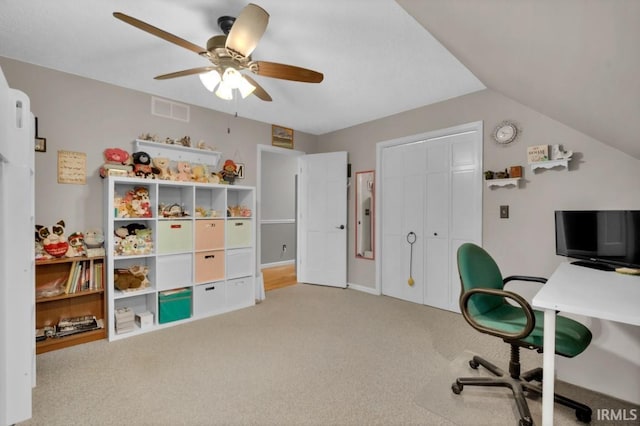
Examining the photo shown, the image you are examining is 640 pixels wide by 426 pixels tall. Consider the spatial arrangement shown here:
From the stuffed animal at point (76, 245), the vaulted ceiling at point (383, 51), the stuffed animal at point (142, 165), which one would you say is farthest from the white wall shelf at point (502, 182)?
the stuffed animal at point (76, 245)

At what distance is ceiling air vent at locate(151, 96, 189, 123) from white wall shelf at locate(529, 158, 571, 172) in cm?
372

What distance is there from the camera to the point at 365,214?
14.2 ft

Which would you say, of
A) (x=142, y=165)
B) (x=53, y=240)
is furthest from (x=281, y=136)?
(x=53, y=240)

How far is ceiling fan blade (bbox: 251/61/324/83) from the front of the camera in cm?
191

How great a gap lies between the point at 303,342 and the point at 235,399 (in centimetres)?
88

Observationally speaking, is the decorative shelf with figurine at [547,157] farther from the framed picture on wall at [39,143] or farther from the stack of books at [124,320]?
the framed picture on wall at [39,143]

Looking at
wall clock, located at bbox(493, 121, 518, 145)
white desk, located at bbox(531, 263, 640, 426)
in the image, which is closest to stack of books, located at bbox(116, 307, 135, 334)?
white desk, located at bbox(531, 263, 640, 426)

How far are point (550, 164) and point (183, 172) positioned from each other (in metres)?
3.67

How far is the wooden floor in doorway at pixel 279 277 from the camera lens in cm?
461

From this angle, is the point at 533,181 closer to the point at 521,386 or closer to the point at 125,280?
the point at 521,386

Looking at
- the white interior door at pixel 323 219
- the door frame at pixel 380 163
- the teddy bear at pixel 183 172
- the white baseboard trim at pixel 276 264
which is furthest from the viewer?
the white baseboard trim at pixel 276 264

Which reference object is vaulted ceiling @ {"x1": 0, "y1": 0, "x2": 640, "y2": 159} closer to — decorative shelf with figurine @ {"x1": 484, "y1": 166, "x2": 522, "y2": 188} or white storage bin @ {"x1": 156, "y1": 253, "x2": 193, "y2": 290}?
decorative shelf with figurine @ {"x1": 484, "y1": 166, "x2": 522, "y2": 188}

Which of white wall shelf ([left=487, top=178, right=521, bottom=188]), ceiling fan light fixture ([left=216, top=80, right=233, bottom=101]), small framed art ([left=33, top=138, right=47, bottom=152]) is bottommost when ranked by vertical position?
white wall shelf ([left=487, top=178, right=521, bottom=188])

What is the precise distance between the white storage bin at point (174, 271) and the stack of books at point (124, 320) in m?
0.33
